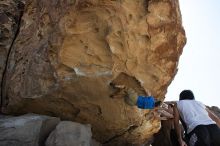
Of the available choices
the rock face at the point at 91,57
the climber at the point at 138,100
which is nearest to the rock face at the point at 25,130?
the rock face at the point at 91,57

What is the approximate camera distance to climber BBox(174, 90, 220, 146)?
250 inches

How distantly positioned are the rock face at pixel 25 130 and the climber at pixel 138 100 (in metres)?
1.40

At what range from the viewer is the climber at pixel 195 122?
6.34 metres

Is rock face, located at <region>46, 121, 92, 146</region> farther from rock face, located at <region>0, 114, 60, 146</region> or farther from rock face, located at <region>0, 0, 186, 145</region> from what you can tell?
rock face, located at <region>0, 0, 186, 145</region>

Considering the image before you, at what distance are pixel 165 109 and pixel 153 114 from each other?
67 cm

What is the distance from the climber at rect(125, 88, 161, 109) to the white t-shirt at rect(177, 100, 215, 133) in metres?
1.23

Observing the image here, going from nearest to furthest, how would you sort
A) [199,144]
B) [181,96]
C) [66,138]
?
[66,138], [199,144], [181,96]

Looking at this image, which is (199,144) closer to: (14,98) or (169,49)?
(169,49)

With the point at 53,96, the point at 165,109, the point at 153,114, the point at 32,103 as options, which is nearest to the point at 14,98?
the point at 32,103

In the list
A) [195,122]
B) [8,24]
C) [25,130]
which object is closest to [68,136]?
[25,130]

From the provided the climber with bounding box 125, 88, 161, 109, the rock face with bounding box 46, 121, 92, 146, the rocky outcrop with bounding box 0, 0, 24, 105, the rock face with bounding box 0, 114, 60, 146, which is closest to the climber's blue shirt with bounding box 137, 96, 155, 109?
the climber with bounding box 125, 88, 161, 109

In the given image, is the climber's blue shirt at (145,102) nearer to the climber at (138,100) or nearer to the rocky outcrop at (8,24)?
the climber at (138,100)

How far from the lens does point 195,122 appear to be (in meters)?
6.54

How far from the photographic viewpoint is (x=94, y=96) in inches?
222
